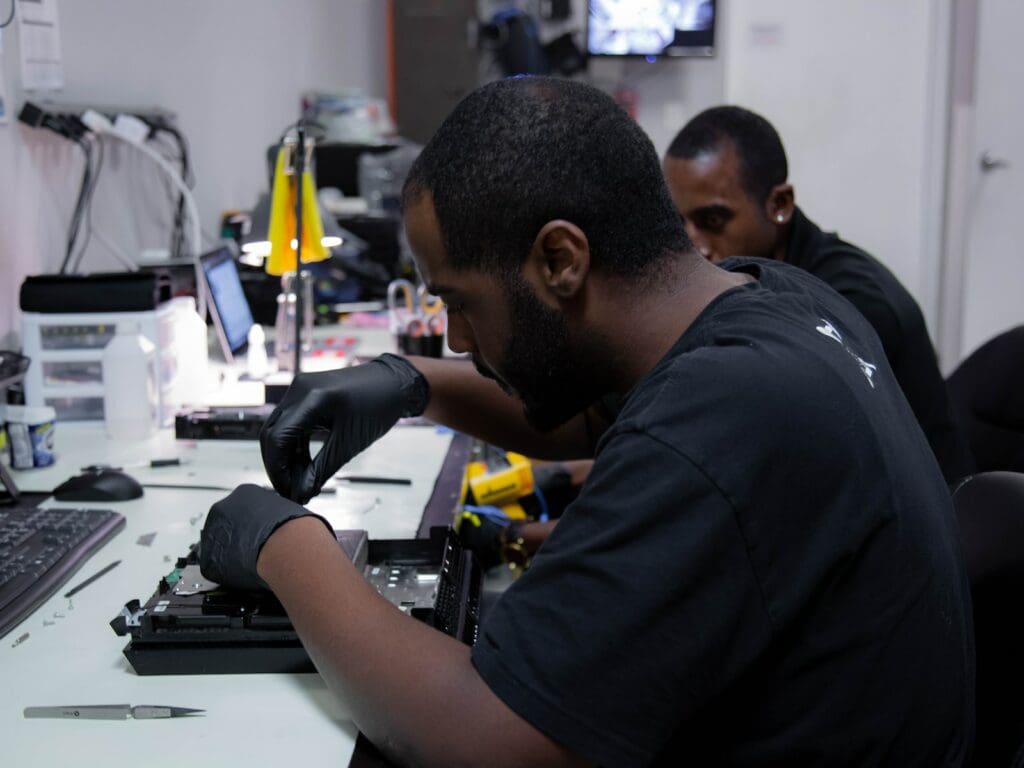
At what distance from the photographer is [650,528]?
28.7 inches

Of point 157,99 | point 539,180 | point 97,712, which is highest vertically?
point 157,99

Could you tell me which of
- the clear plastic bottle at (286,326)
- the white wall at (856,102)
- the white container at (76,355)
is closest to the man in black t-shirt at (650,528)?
the white container at (76,355)

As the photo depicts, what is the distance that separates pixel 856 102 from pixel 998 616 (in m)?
3.18

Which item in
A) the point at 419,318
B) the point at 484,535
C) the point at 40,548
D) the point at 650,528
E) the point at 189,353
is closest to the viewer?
the point at 650,528

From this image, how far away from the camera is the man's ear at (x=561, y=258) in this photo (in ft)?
2.88

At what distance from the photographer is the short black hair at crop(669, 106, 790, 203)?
6.25ft

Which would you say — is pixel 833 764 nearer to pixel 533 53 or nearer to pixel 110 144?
pixel 110 144

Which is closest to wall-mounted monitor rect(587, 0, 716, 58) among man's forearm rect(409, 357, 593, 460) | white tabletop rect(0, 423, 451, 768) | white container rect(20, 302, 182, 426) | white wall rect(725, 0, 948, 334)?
white wall rect(725, 0, 948, 334)

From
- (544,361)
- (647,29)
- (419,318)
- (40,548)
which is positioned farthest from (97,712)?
(647,29)

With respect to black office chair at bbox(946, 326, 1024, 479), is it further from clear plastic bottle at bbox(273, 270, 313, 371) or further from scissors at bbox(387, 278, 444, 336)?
clear plastic bottle at bbox(273, 270, 313, 371)

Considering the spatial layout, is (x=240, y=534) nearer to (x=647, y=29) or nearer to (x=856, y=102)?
(x=856, y=102)

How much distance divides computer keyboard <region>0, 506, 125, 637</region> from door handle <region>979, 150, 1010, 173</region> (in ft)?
11.5

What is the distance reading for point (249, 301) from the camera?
2.71m

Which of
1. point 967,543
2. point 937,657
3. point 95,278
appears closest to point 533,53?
point 95,278
